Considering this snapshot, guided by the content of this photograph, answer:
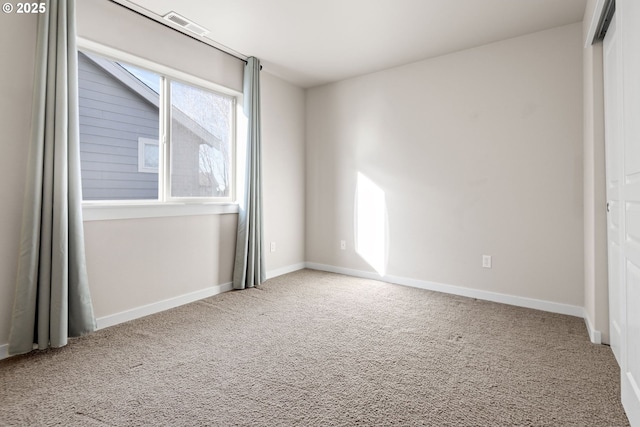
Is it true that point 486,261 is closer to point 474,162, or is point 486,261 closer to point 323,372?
point 474,162

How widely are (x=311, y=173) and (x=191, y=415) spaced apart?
3.43 m

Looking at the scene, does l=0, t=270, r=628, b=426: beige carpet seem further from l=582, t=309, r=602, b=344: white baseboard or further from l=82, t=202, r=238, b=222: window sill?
l=82, t=202, r=238, b=222: window sill

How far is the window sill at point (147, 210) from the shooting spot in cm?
247

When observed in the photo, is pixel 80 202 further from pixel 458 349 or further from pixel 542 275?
pixel 542 275

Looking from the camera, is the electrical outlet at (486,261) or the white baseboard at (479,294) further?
the electrical outlet at (486,261)

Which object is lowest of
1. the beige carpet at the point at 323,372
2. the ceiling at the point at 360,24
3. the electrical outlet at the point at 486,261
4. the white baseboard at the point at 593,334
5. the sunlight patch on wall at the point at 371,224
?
the beige carpet at the point at 323,372

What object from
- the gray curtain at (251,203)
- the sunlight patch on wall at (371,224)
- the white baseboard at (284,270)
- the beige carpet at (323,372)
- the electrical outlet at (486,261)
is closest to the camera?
the beige carpet at (323,372)

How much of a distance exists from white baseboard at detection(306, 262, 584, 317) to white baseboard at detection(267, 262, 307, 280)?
0.48 m

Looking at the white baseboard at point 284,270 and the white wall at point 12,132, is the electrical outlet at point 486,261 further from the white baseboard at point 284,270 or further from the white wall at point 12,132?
the white wall at point 12,132

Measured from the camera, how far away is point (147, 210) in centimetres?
281

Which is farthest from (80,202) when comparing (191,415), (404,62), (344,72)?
(404,62)

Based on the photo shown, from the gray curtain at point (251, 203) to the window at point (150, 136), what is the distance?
0.83ft

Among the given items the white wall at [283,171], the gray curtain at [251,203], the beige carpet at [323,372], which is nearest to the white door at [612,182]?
the beige carpet at [323,372]

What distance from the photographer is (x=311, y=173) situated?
180 inches
